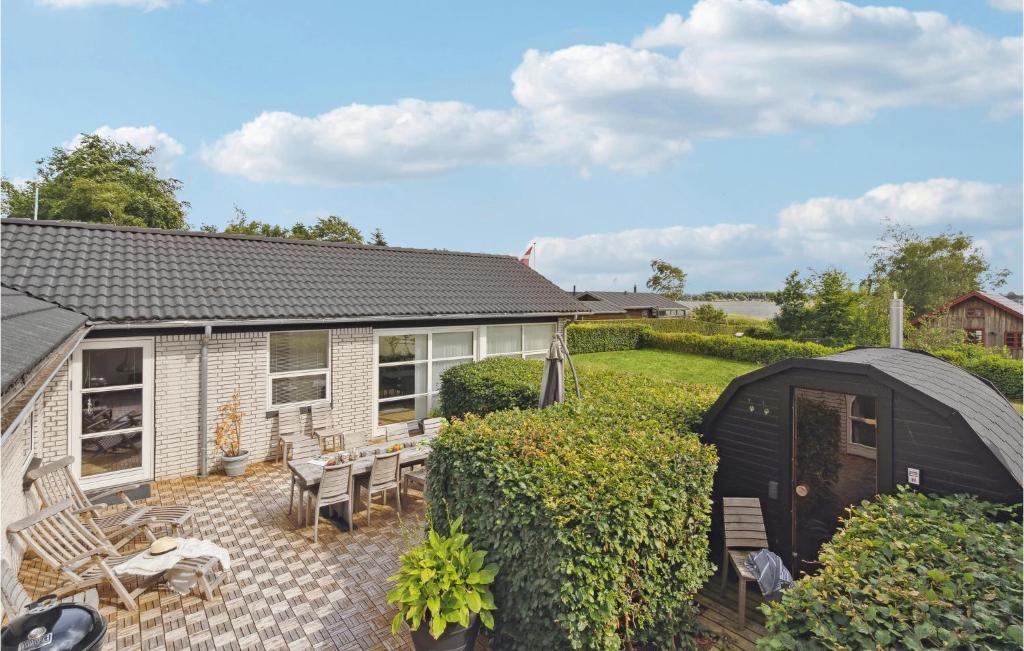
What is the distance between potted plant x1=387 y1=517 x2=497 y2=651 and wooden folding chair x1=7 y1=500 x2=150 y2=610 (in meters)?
3.41

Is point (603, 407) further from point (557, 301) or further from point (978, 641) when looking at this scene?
point (557, 301)

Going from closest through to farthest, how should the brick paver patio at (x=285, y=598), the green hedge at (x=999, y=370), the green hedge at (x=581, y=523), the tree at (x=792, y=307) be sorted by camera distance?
the green hedge at (x=581, y=523), the brick paver patio at (x=285, y=598), the green hedge at (x=999, y=370), the tree at (x=792, y=307)

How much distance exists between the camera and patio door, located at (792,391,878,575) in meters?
5.36

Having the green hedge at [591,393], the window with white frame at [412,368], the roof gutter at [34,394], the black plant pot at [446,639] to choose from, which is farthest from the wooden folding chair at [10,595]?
the window with white frame at [412,368]

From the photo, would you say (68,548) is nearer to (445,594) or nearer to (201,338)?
(445,594)

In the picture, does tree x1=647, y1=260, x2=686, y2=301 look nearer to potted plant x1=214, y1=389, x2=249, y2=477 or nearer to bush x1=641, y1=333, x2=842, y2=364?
bush x1=641, y1=333, x2=842, y2=364

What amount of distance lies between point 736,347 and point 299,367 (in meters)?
22.3

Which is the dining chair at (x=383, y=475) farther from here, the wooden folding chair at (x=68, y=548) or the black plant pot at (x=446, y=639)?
the black plant pot at (x=446, y=639)

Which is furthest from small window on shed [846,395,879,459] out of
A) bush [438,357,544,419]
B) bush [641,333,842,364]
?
bush [641,333,842,364]

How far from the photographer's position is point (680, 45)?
9281 mm

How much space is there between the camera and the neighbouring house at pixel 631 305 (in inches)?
1887

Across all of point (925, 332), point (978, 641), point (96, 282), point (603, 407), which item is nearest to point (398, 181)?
point (96, 282)

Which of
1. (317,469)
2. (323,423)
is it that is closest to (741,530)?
(317,469)

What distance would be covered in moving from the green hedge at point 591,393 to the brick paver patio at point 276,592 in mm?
2769
